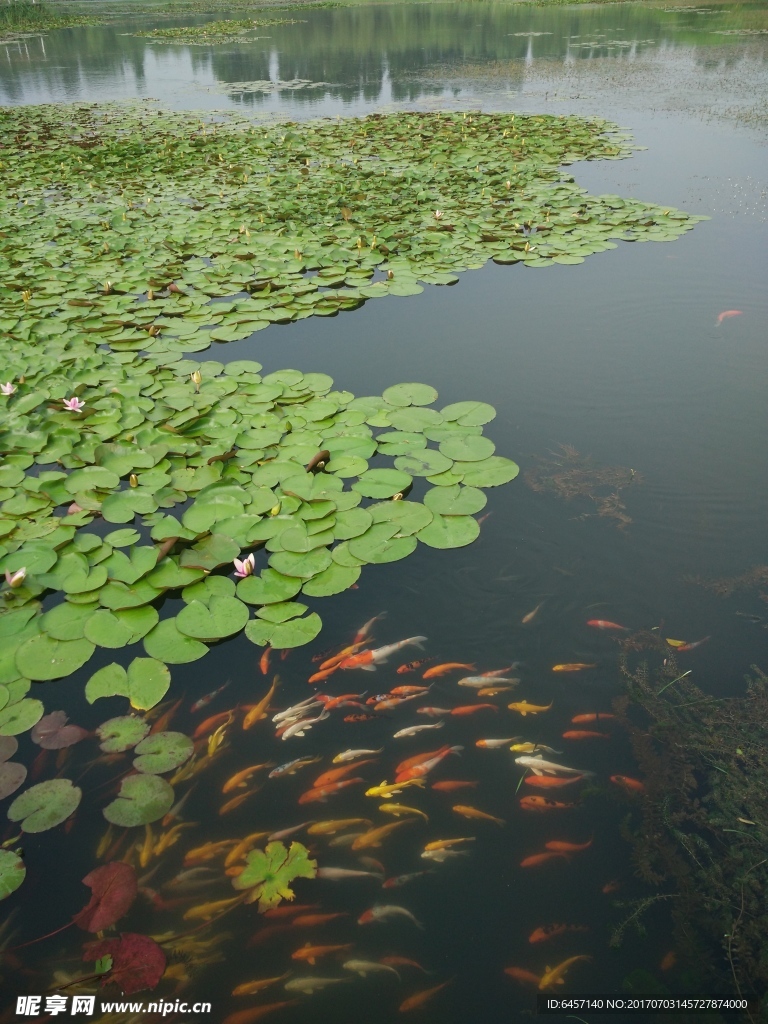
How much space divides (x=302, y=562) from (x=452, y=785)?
1.11 metres

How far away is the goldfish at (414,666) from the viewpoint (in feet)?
7.73

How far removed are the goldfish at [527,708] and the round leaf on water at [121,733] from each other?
125 centimetres

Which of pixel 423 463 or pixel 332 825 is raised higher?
pixel 423 463

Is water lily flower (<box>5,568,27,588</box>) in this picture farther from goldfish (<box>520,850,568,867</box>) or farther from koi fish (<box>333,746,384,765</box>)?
goldfish (<box>520,850,568,867</box>)

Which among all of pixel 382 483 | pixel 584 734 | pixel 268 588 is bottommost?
pixel 584 734

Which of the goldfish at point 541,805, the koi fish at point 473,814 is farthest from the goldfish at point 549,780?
the koi fish at point 473,814

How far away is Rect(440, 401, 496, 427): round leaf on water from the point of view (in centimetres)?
356

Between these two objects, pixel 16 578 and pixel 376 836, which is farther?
pixel 16 578

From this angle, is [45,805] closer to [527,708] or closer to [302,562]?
[302,562]

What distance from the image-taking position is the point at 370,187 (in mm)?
7570

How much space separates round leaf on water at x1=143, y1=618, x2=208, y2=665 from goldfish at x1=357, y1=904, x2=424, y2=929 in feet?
3.54

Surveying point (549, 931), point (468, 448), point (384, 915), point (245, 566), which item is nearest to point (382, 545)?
point (245, 566)

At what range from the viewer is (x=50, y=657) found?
7.81 ft

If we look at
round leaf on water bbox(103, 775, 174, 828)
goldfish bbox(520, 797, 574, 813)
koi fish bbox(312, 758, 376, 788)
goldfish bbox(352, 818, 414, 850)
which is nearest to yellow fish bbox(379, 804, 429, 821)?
goldfish bbox(352, 818, 414, 850)
